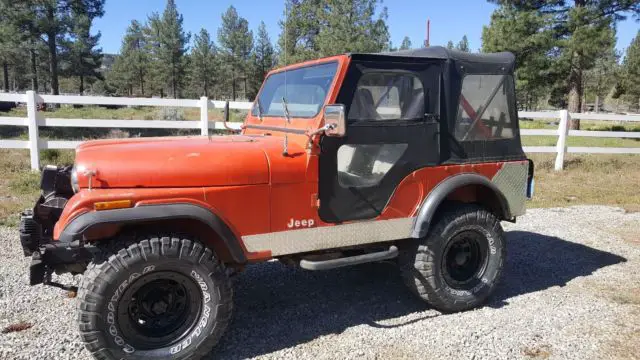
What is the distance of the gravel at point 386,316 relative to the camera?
353 centimetres

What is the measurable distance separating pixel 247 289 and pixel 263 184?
1.66 m

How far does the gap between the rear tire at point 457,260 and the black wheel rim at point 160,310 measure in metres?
1.78

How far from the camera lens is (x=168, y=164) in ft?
10.2

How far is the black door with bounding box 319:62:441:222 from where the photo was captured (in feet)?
11.7

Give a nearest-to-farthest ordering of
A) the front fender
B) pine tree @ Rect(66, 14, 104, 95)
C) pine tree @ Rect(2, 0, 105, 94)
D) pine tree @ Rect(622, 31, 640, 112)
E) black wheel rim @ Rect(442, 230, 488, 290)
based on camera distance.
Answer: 1. the front fender
2. black wheel rim @ Rect(442, 230, 488, 290)
3. pine tree @ Rect(2, 0, 105, 94)
4. pine tree @ Rect(66, 14, 104, 95)
5. pine tree @ Rect(622, 31, 640, 112)

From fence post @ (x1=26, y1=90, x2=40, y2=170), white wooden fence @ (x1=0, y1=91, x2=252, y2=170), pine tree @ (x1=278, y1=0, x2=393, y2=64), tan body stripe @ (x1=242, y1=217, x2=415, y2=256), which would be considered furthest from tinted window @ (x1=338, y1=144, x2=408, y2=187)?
pine tree @ (x1=278, y1=0, x2=393, y2=64)

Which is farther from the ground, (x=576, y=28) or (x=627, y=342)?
(x=576, y=28)

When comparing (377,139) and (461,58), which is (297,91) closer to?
(377,139)

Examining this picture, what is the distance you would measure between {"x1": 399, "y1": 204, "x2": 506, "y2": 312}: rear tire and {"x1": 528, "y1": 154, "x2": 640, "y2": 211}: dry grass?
449cm

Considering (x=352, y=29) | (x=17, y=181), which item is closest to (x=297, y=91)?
(x=17, y=181)

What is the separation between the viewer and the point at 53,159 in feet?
30.6

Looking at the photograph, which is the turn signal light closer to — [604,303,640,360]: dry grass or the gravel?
the gravel

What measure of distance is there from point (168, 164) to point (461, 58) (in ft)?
8.15

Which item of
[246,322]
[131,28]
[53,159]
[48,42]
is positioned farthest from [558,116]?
[131,28]
